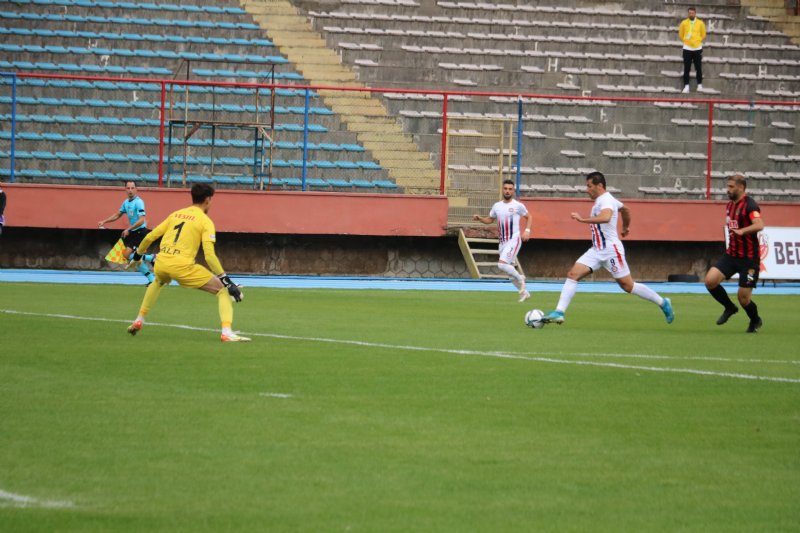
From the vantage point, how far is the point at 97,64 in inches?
1250

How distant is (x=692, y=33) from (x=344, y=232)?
12.1 metres

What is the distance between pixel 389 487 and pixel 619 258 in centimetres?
1095

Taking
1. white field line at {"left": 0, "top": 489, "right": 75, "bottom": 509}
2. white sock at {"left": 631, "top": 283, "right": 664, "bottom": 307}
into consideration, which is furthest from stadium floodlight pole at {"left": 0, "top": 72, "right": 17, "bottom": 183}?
white field line at {"left": 0, "top": 489, "right": 75, "bottom": 509}

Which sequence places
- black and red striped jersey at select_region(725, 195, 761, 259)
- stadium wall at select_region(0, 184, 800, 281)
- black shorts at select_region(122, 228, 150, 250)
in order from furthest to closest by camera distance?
stadium wall at select_region(0, 184, 800, 281), black shorts at select_region(122, 228, 150, 250), black and red striped jersey at select_region(725, 195, 761, 259)

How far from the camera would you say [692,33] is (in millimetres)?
34312

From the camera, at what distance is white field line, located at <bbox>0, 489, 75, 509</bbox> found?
18.6 ft

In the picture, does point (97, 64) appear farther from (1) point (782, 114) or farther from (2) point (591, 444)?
(2) point (591, 444)

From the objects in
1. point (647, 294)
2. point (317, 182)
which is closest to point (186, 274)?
point (647, 294)

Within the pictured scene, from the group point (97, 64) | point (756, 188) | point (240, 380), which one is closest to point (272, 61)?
point (97, 64)

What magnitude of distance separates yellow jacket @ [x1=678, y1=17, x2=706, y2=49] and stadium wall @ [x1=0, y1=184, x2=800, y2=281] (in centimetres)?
591

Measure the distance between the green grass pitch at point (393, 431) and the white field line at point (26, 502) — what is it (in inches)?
0.8

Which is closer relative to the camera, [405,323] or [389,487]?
[389,487]

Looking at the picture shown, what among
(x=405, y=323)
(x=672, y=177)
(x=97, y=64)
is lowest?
(x=405, y=323)

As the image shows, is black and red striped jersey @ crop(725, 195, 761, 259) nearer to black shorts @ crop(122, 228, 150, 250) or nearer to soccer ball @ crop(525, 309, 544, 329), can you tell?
soccer ball @ crop(525, 309, 544, 329)
